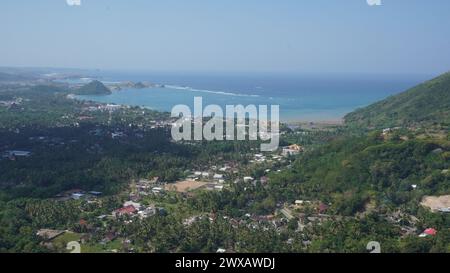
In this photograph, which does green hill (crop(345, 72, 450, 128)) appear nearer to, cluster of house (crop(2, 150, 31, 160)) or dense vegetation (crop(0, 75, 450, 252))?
dense vegetation (crop(0, 75, 450, 252))

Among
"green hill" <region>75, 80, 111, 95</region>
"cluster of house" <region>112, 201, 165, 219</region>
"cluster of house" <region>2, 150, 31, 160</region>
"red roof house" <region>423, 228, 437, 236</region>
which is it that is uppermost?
"green hill" <region>75, 80, 111, 95</region>

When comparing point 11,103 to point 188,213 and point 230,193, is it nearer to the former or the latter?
point 230,193

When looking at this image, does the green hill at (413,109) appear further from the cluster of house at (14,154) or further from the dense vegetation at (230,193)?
the cluster of house at (14,154)

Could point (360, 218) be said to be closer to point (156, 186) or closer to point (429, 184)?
point (429, 184)

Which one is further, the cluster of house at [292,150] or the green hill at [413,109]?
the green hill at [413,109]

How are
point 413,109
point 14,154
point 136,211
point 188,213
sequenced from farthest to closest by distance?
point 413,109 < point 14,154 < point 136,211 < point 188,213

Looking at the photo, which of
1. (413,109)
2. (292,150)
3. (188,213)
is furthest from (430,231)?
(413,109)

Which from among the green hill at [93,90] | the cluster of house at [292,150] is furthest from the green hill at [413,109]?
the green hill at [93,90]

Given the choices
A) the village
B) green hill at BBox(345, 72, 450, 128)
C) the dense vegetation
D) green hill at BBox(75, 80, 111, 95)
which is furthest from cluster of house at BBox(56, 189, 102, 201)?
green hill at BBox(75, 80, 111, 95)

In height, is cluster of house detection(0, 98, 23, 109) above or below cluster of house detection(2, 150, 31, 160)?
above
